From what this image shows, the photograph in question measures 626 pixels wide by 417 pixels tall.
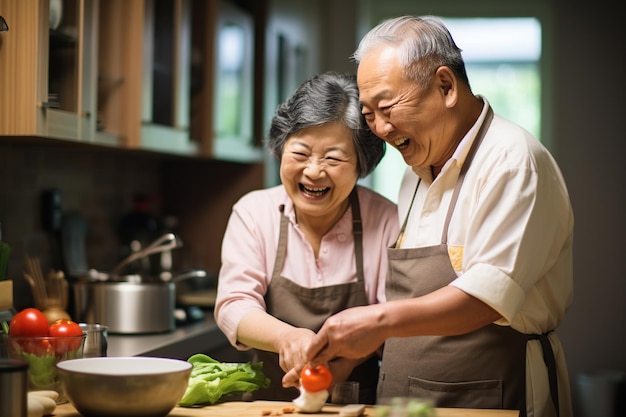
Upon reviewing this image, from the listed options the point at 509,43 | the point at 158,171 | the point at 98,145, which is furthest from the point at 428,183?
the point at 509,43

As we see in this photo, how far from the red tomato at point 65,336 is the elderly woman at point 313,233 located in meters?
0.35

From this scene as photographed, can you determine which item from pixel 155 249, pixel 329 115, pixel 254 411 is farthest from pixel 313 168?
pixel 155 249

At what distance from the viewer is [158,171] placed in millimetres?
4023

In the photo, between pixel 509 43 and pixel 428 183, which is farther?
pixel 509 43

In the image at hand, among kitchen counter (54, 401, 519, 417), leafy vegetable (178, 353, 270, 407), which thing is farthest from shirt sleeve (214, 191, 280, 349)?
kitchen counter (54, 401, 519, 417)

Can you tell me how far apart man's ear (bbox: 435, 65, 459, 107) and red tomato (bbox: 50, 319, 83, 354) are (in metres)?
0.90

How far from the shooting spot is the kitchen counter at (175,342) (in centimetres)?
246

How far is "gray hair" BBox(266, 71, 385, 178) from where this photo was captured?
6.62ft

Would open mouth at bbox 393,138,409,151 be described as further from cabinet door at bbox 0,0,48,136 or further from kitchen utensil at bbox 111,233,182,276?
kitchen utensil at bbox 111,233,182,276

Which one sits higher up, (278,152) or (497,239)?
(278,152)

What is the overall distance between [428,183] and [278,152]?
370mm

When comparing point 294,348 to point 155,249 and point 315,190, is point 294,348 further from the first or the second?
point 155,249

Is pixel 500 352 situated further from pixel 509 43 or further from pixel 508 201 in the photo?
pixel 509 43

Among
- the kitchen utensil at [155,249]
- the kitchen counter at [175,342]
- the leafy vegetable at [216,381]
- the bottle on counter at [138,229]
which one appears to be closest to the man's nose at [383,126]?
the leafy vegetable at [216,381]
